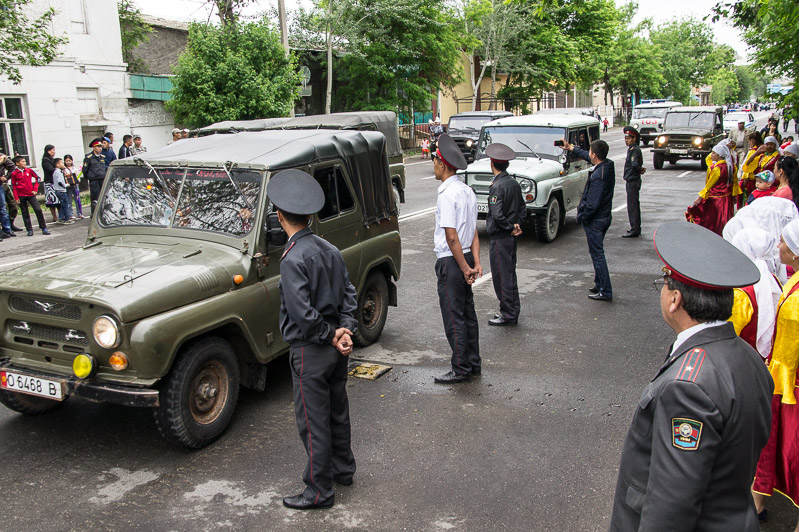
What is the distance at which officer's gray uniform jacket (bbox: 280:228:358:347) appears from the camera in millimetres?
3938

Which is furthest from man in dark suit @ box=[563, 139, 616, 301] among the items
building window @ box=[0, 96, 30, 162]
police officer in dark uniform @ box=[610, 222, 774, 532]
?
building window @ box=[0, 96, 30, 162]

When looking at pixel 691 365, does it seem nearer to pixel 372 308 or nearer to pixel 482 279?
pixel 372 308

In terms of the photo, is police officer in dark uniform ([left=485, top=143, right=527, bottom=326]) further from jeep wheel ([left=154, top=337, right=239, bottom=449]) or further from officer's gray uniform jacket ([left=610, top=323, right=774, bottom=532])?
officer's gray uniform jacket ([left=610, top=323, right=774, bottom=532])

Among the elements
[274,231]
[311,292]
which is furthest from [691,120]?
[311,292]

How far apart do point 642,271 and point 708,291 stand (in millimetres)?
8484

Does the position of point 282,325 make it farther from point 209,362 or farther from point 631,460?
point 631,460

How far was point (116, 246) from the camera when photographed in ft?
17.9

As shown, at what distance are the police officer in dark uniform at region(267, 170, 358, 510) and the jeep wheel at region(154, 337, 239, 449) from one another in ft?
3.23

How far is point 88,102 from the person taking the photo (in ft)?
72.4

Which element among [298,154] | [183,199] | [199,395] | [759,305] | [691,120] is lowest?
[199,395]

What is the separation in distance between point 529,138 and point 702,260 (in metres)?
11.3

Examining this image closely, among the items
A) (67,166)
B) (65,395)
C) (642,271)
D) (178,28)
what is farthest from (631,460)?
(178,28)

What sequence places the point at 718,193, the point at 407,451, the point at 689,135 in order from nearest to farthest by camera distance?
1. the point at 407,451
2. the point at 718,193
3. the point at 689,135

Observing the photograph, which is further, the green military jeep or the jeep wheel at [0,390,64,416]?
the jeep wheel at [0,390,64,416]
